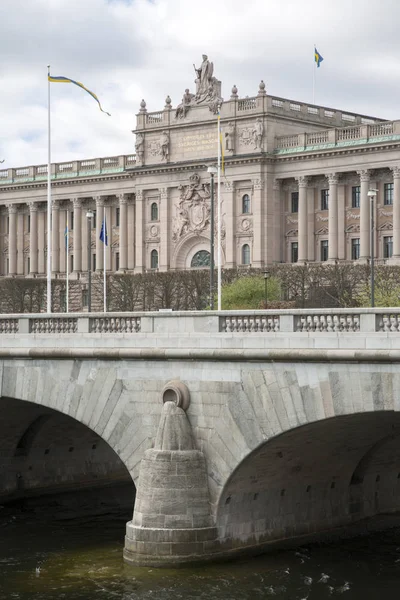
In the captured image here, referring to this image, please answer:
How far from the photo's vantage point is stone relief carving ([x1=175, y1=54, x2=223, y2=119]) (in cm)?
10474

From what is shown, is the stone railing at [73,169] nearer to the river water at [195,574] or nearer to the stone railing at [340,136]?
the stone railing at [340,136]

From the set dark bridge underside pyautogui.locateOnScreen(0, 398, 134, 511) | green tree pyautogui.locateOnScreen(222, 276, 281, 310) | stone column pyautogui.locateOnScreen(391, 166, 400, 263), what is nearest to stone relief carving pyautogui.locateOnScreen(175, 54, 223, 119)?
stone column pyautogui.locateOnScreen(391, 166, 400, 263)

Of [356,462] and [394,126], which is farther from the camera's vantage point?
[394,126]

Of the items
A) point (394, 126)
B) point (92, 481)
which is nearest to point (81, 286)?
point (394, 126)

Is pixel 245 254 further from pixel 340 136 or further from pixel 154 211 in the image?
pixel 340 136

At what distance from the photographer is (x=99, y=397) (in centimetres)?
3516

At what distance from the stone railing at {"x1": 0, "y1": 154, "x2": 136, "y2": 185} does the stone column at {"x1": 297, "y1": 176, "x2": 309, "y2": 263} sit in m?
18.5

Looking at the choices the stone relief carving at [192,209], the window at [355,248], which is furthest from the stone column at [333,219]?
the stone relief carving at [192,209]

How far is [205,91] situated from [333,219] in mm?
15171

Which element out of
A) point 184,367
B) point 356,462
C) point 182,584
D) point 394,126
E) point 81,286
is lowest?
point 182,584

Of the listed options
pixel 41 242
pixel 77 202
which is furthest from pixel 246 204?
pixel 41 242

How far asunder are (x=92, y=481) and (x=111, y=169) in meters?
71.9

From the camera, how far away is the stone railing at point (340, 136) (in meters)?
96.9

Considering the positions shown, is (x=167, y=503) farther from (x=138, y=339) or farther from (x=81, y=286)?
(x=81, y=286)
